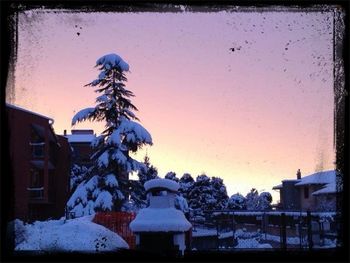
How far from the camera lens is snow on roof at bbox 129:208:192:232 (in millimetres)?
6535

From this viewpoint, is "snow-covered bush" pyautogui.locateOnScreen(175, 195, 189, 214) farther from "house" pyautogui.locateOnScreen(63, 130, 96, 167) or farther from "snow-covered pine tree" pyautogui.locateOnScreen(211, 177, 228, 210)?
"house" pyautogui.locateOnScreen(63, 130, 96, 167)

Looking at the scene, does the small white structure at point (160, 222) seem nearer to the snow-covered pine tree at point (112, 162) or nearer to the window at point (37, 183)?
the snow-covered pine tree at point (112, 162)

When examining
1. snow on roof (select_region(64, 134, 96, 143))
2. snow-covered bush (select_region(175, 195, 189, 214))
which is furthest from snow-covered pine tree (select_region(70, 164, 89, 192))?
snow-covered bush (select_region(175, 195, 189, 214))

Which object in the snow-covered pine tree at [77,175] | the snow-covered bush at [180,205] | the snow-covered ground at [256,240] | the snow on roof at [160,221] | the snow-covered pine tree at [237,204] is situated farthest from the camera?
the snow-covered pine tree at [77,175]

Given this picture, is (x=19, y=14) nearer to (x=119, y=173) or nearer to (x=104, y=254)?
(x=104, y=254)

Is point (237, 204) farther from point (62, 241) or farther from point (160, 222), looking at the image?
point (62, 241)

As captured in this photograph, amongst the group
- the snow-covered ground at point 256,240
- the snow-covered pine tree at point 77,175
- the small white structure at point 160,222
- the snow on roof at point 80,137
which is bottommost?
the snow-covered ground at point 256,240

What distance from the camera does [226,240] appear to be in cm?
1364

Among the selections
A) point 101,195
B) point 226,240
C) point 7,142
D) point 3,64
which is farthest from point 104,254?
point 101,195

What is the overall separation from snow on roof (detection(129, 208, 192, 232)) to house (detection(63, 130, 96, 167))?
1534 centimetres

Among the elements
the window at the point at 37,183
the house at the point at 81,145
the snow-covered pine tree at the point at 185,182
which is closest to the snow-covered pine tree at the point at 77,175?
the house at the point at 81,145

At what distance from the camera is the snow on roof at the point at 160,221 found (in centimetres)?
654

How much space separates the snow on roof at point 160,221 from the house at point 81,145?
1534 centimetres

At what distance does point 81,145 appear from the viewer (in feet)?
75.8
